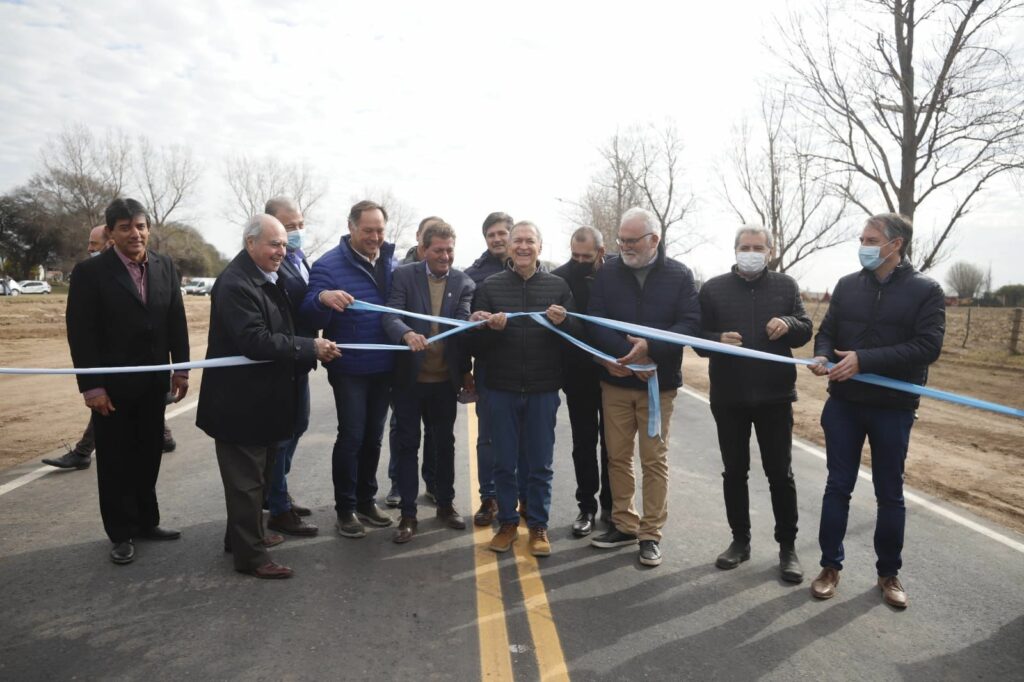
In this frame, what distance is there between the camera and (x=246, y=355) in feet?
13.3

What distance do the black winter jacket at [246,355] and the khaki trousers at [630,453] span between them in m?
2.13

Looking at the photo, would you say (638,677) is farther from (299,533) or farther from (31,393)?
(31,393)

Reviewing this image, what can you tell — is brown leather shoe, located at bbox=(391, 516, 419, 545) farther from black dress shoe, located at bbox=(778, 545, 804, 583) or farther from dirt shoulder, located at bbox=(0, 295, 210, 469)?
dirt shoulder, located at bbox=(0, 295, 210, 469)

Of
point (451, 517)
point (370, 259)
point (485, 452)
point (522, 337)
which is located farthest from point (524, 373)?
point (370, 259)

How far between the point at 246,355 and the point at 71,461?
339cm

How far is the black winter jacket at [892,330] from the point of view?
3926 mm

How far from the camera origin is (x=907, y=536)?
501 cm

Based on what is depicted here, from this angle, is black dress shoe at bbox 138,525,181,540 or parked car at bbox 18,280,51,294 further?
parked car at bbox 18,280,51,294

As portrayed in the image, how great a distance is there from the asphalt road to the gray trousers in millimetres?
149

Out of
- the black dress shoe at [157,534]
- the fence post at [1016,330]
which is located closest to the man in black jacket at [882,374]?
the black dress shoe at [157,534]

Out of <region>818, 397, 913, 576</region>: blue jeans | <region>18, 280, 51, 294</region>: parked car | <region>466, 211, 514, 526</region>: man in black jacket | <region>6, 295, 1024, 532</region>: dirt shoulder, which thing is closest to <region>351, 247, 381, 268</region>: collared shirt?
<region>466, 211, 514, 526</region>: man in black jacket

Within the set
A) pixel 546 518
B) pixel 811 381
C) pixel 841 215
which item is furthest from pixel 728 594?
pixel 841 215

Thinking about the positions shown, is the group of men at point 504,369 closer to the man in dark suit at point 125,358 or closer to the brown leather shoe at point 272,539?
the man in dark suit at point 125,358

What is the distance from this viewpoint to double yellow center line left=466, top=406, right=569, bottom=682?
3.10m
